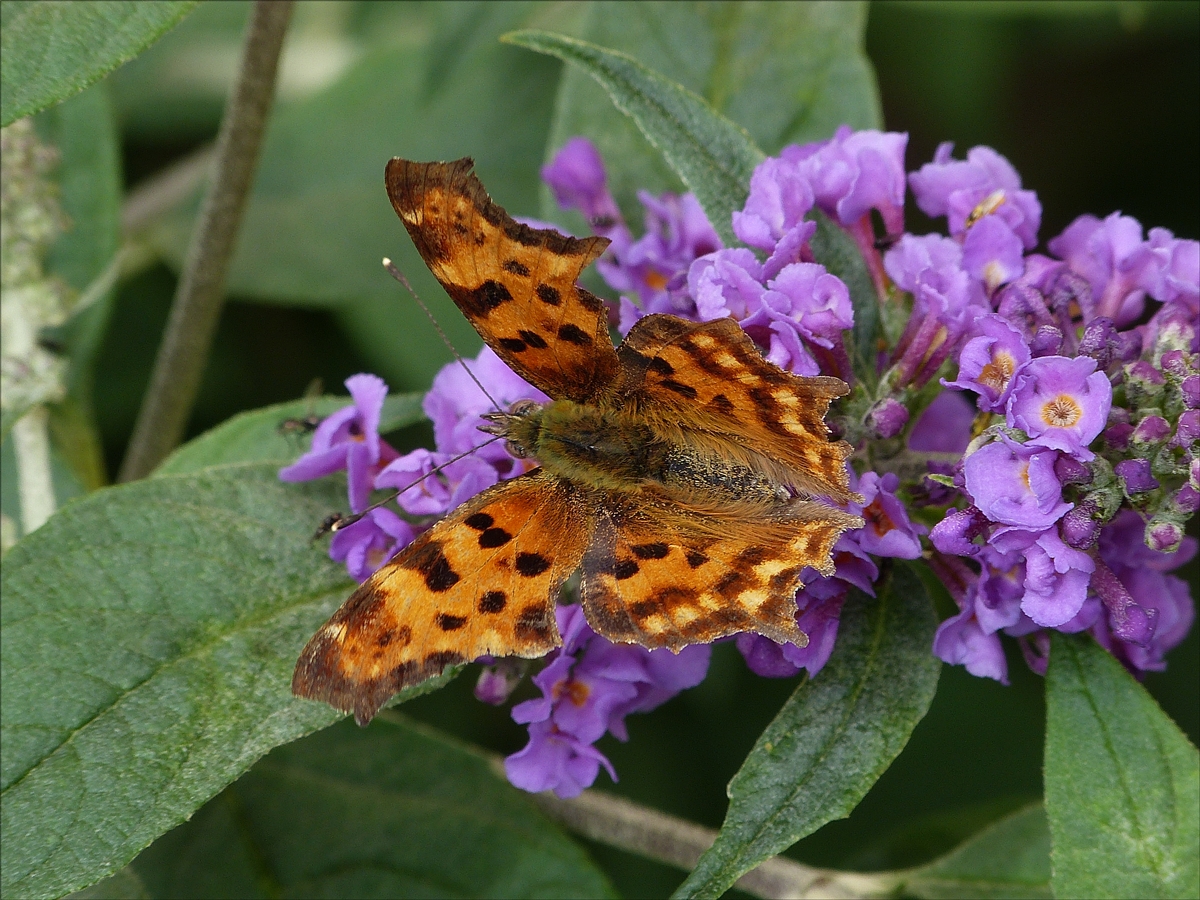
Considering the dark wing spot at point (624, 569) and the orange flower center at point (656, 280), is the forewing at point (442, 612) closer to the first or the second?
the dark wing spot at point (624, 569)

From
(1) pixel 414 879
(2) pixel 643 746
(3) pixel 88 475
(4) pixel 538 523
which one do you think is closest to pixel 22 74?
(4) pixel 538 523

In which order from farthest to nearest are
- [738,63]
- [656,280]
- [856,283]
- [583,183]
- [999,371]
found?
[738,63], [583,183], [656,280], [856,283], [999,371]

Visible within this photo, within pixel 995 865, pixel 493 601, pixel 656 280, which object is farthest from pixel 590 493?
pixel 995 865

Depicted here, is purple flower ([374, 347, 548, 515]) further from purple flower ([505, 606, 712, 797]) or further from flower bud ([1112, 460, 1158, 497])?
flower bud ([1112, 460, 1158, 497])

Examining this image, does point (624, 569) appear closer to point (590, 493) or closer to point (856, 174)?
point (590, 493)

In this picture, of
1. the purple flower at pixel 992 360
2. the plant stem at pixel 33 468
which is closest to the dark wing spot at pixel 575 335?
the purple flower at pixel 992 360

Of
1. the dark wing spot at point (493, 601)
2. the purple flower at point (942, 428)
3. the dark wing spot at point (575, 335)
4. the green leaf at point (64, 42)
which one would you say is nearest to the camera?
the dark wing spot at point (493, 601)

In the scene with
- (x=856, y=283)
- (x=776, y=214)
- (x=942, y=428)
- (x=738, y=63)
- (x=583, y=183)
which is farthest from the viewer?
(x=738, y=63)
